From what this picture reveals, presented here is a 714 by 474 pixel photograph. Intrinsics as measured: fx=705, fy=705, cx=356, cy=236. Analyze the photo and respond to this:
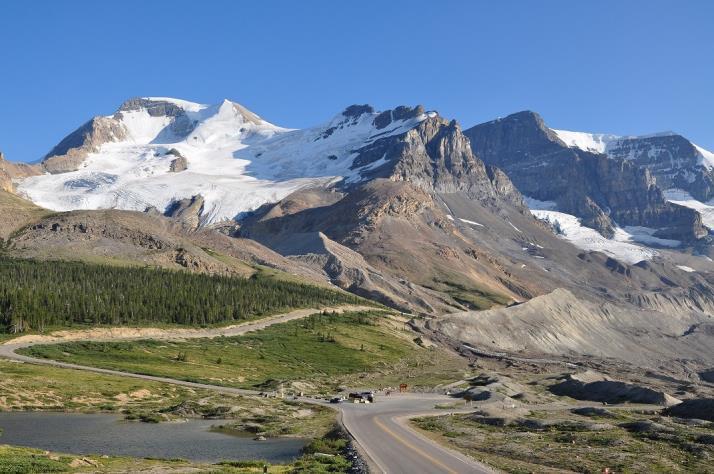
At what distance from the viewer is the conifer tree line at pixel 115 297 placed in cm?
13200

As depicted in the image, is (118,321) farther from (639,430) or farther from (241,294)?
(639,430)

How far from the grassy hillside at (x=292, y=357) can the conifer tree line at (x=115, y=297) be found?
13395mm

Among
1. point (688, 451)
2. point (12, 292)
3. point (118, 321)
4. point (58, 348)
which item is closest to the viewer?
point (688, 451)

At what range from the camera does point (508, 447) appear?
55.1m

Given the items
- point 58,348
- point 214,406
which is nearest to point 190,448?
point 214,406

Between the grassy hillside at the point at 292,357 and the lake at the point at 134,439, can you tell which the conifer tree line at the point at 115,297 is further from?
the lake at the point at 134,439

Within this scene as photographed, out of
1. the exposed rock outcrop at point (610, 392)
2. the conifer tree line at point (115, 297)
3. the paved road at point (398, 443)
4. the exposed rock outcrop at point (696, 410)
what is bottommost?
the exposed rock outcrop at point (610, 392)

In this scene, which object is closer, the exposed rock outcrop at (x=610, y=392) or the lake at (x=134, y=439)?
the lake at (x=134, y=439)

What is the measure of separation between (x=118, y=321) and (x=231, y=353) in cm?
2543

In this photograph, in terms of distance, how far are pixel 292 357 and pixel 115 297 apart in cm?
4171

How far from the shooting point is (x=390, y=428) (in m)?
63.1

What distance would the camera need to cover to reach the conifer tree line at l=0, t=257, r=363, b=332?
5197 inches

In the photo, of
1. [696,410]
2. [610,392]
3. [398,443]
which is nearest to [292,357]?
[610,392]

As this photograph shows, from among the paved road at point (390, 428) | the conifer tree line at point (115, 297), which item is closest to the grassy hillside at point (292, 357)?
the paved road at point (390, 428)
